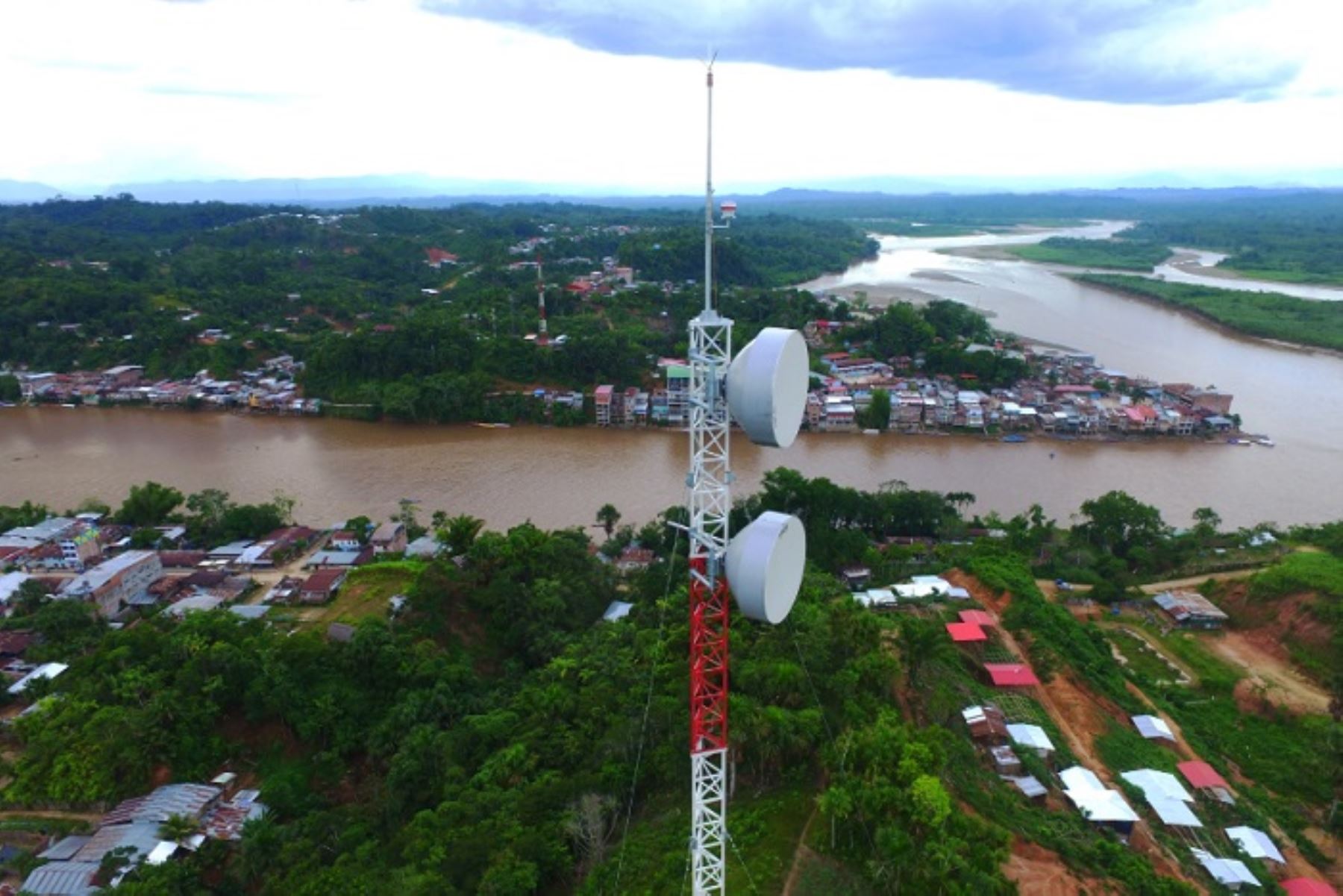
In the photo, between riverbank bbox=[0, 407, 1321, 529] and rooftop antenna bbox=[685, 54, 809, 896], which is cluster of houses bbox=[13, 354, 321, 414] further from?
rooftop antenna bbox=[685, 54, 809, 896]

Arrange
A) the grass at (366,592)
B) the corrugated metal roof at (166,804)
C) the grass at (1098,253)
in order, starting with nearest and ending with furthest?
the corrugated metal roof at (166,804)
the grass at (366,592)
the grass at (1098,253)

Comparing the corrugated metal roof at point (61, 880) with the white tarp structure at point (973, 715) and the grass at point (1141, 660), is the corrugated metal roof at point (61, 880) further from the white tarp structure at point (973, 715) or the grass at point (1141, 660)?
the grass at point (1141, 660)

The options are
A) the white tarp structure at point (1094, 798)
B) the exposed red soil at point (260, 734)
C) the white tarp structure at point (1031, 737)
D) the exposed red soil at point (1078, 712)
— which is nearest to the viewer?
the white tarp structure at point (1094, 798)

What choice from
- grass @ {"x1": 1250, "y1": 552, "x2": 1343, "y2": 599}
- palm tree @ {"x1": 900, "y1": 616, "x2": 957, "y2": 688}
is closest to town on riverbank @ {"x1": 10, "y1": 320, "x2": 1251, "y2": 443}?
grass @ {"x1": 1250, "y1": 552, "x2": 1343, "y2": 599}

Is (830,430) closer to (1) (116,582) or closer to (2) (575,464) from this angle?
(2) (575,464)

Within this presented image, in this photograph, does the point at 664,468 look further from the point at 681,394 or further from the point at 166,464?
the point at 166,464

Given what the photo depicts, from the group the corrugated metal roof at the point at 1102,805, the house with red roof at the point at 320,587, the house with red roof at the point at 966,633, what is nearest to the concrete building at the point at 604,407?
the house with red roof at the point at 320,587

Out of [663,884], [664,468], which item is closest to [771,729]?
[663,884]
